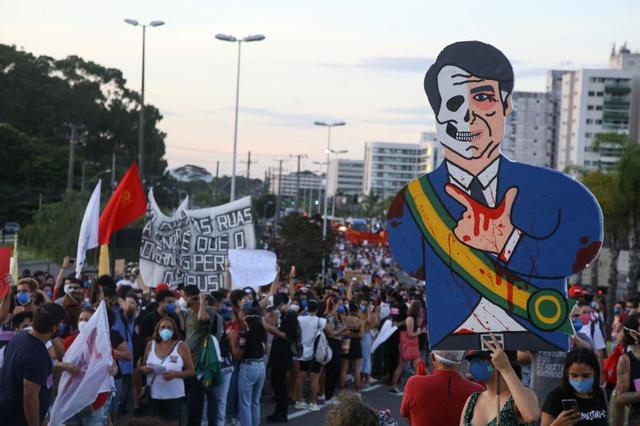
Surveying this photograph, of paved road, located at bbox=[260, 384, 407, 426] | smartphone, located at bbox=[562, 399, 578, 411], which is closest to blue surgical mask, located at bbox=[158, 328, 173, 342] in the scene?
paved road, located at bbox=[260, 384, 407, 426]

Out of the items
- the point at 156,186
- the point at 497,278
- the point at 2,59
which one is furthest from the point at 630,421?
the point at 156,186

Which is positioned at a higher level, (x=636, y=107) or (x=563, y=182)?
(x=636, y=107)

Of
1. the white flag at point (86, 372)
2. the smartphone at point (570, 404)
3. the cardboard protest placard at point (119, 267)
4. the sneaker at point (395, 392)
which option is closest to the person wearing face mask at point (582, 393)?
the smartphone at point (570, 404)

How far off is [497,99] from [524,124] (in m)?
166

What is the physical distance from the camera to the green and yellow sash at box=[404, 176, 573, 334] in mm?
6066

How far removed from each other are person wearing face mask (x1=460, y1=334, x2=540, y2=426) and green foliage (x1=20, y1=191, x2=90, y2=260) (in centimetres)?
4409

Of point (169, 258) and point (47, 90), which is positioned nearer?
point (169, 258)

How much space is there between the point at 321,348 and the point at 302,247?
98.4ft

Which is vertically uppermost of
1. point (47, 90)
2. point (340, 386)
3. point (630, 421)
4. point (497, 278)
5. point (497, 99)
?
point (47, 90)

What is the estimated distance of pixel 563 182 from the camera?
6.12 m

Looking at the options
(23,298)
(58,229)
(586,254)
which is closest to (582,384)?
(586,254)

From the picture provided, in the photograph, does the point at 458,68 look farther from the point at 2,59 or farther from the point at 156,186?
the point at 156,186

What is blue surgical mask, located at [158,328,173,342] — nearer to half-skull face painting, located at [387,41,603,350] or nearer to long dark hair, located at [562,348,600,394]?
long dark hair, located at [562,348,600,394]

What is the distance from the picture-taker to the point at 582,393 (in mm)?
7070
